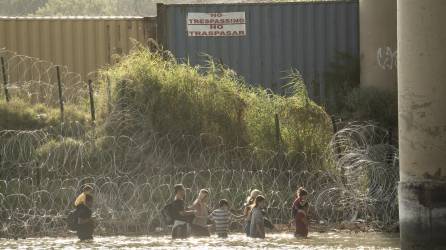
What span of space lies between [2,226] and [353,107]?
23.8 ft

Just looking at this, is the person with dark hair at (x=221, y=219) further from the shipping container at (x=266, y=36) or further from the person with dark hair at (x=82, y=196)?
the shipping container at (x=266, y=36)

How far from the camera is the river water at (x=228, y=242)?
48.0 ft

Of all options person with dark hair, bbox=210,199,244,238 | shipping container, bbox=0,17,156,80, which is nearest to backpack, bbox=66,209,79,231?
person with dark hair, bbox=210,199,244,238

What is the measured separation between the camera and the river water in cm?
A: 1462

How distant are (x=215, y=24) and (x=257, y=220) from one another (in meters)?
8.05

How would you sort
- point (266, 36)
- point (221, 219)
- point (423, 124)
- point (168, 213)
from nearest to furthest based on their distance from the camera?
point (423, 124) → point (221, 219) → point (168, 213) → point (266, 36)

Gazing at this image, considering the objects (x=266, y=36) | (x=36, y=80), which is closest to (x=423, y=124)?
(x=266, y=36)

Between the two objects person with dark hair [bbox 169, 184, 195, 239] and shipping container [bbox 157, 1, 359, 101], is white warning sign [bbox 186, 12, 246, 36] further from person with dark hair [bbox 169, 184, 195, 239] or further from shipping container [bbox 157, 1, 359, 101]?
person with dark hair [bbox 169, 184, 195, 239]

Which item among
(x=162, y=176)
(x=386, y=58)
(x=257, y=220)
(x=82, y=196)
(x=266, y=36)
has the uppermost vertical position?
(x=266, y=36)

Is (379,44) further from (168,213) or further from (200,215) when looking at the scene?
(168,213)

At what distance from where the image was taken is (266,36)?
22.8 meters

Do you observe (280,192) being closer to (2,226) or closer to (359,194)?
(359,194)

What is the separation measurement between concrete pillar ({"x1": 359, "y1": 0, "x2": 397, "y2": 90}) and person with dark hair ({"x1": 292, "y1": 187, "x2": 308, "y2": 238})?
6.04 m

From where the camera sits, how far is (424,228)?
14.3 metres
